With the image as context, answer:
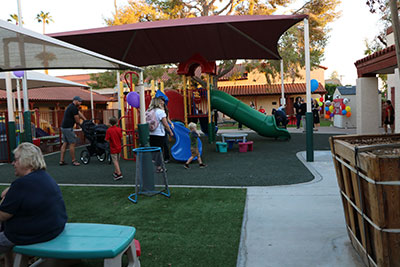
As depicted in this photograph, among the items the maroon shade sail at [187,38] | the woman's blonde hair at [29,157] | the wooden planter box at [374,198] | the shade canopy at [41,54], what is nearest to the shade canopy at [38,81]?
the maroon shade sail at [187,38]

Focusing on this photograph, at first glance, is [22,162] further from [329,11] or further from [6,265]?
[329,11]

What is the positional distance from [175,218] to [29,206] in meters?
2.37

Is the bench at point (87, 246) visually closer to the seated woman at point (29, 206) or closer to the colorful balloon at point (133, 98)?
the seated woman at point (29, 206)

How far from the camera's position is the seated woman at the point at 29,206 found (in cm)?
293

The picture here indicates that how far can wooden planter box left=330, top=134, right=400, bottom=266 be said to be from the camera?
7.86ft

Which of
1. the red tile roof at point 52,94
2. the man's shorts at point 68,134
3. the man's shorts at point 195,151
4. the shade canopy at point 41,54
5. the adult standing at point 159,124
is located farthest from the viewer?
the red tile roof at point 52,94

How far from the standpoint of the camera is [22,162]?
304cm

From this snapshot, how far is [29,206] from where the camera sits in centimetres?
295

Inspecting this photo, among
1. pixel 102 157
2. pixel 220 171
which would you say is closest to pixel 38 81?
pixel 102 157

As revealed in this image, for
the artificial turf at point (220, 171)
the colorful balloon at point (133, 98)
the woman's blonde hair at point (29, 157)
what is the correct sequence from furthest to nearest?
the colorful balloon at point (133, 98), the artificial turf at point (220, 171), the woman's blonde hair at point (29, 157)

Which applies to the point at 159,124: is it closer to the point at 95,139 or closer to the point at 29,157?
the point at 95,139

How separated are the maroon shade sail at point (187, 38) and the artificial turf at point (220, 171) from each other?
4120mm

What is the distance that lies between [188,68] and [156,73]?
13.9 m

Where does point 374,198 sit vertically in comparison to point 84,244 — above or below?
above
